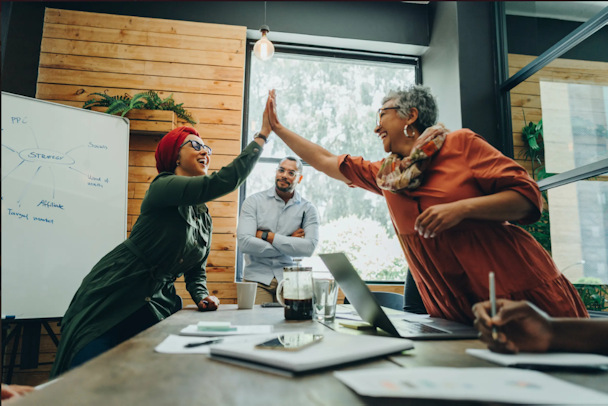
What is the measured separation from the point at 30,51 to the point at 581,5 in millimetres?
4566

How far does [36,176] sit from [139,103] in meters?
1.15

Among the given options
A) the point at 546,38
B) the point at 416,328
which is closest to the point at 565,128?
the point at 546,38

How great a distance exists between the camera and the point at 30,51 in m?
3.48

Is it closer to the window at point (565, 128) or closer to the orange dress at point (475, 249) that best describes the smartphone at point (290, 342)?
the orange dress at point (475, 249)

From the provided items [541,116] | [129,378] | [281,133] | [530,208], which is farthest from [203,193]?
[541,116]

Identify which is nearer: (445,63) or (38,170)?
(38,170)

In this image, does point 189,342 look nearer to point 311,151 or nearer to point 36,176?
point 311,151

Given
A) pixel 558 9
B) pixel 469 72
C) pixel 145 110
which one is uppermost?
pixel 558 9

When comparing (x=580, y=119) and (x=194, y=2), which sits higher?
(x=194, y=2)

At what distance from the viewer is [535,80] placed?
3172 mm

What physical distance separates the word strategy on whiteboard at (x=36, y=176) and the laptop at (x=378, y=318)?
2.01 meters

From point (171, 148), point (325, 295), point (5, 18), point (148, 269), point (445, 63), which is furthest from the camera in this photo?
point (445, 63)

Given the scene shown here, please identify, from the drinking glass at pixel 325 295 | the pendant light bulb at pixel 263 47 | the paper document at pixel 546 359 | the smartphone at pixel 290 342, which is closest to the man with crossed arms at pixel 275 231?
the pendant light bulb at pixel 263 47

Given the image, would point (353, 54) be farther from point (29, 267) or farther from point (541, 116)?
point (29, 267)
